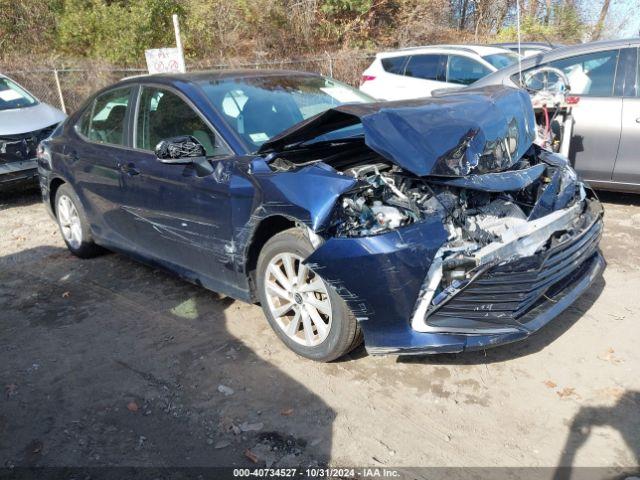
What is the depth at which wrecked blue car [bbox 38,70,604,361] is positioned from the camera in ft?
→ 9.59

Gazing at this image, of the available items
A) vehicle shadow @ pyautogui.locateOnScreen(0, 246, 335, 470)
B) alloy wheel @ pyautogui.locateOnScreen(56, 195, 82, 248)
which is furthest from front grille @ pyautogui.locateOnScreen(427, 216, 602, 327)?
alloy wheel @ pyautogui.locateOnScreen(56, 195, 82, 248)

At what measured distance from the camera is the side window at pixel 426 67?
31.4 feet

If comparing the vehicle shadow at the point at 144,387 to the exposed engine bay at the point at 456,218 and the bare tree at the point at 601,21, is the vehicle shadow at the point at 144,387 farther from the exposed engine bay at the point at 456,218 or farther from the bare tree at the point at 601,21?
the bare tree at the point at 601,21

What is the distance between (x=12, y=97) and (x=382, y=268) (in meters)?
7.76

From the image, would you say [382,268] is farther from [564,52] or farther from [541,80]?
[564,52]

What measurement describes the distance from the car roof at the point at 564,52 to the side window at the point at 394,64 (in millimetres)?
3622

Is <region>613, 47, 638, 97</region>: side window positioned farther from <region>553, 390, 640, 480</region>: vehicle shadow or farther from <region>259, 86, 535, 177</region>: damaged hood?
<region>553, 390, 640, 480</region>: vehicle shadow

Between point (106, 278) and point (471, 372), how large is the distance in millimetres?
3295

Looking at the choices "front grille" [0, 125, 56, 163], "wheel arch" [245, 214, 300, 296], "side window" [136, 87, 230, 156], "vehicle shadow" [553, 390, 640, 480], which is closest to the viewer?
"vehicle shadow" [553, 390, 640, 480]

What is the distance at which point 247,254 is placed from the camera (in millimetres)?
3648

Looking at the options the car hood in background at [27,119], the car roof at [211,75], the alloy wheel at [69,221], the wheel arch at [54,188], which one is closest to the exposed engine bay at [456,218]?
the car roof at [211,75]

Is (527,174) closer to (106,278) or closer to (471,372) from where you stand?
(471,372)

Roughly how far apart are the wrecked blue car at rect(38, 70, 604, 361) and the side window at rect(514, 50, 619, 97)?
2.06m

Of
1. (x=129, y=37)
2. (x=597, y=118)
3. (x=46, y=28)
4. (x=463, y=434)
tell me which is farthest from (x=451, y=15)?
(x=463, y=434)
